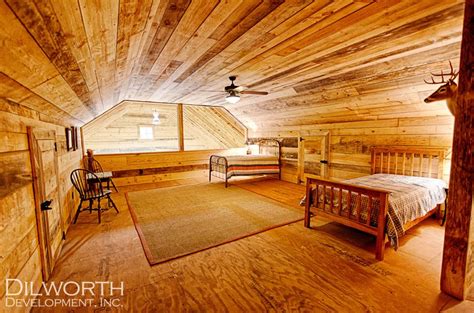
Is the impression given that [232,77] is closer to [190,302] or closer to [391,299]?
[190,302]

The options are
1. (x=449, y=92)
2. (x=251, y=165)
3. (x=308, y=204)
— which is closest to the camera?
(x=449, y=92)

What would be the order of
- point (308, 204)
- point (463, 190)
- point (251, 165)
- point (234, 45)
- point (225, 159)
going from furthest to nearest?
point (251, 165)
point (225, 159)
point (308, 204)
point (234, 45)
point (463, 190)

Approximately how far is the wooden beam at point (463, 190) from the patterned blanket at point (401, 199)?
0.50 meters

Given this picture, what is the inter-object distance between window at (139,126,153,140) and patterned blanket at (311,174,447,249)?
773 centimetres

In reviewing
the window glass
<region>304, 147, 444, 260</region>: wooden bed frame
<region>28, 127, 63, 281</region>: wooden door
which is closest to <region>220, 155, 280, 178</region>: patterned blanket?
<region>304, 147, 444, 260</region>: wooden bed frame

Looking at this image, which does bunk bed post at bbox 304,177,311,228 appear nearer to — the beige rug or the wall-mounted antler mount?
the beige rug

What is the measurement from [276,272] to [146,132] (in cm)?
828

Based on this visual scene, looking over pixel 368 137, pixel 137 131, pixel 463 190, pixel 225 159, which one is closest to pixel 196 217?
pixel 225 159

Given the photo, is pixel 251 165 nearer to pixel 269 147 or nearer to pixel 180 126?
pixel 269 147

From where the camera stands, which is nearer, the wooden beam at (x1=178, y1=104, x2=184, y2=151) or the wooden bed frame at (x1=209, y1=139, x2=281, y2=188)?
the wooden bed frame at (x1=209, y1=139, x2=281, y2=188)

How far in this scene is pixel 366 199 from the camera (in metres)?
2.54

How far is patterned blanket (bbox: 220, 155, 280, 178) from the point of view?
5.52 metres

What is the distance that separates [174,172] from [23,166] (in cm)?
487

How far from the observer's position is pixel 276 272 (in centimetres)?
214
